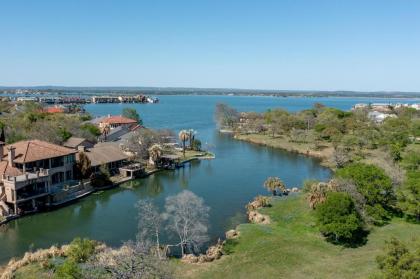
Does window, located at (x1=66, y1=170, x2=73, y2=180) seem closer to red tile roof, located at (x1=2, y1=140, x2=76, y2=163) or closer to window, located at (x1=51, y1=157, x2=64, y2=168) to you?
window, located at (x1=51, y1=157, x2=64, y2=168)

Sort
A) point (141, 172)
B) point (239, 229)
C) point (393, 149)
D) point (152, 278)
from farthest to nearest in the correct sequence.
→ point (393, 149) < point (141, 172) < point (239, 229) < point (152, 278)

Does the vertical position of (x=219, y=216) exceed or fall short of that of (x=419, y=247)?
it falls short

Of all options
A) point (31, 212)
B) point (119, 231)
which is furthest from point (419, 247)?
point (31, 212)

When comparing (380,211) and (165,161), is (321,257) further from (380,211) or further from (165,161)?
(165,161)

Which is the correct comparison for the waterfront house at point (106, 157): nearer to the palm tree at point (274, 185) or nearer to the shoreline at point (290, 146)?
the palm tree at point (274, 185)

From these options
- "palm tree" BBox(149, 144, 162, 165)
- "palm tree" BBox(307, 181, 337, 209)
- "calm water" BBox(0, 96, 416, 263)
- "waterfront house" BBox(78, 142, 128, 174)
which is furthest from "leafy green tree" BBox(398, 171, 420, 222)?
"waterfront house" BBox(78, 142, 128, 174)

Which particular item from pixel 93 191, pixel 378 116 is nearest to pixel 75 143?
pixel 93 191

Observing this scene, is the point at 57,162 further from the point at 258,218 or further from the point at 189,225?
the point at 258,218

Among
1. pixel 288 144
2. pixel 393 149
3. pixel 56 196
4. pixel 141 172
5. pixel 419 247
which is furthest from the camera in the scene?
pixel 288 144

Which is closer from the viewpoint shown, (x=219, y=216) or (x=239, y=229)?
(x=239, y=229)
